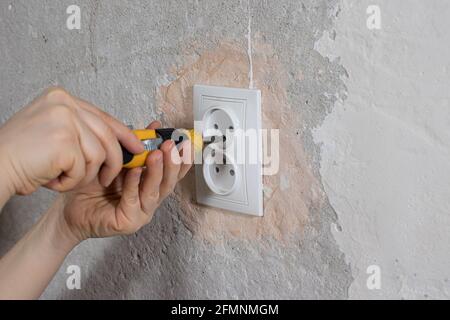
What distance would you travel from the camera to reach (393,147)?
0.55 m

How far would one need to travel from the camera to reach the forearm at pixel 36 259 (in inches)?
28.4

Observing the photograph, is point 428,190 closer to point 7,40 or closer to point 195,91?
point 195,91

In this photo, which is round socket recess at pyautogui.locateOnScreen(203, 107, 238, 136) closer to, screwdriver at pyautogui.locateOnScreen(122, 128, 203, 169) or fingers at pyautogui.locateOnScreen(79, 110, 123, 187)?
screwdriver at pyautogui.locateOnScreen(122, 128, 203, 169)

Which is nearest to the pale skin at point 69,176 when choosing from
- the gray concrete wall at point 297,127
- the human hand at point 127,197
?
the human hand at point 127,197

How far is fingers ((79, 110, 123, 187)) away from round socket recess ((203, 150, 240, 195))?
0.52ft

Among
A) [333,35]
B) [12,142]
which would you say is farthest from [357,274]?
[12,142]

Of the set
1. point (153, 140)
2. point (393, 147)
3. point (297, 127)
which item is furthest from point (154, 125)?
point (393, 147)

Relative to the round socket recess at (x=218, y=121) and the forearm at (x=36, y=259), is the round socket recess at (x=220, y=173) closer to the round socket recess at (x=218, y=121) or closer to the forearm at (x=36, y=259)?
the round socket recess at (x=218, y=121)

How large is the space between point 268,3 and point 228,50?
3.1 inches

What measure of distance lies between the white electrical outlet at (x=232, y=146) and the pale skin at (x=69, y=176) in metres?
0.06

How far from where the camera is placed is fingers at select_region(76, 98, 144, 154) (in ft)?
1.85

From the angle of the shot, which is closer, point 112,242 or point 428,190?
point 428,190

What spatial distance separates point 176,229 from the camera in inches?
30.7

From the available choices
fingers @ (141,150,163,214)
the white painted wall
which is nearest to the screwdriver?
fingers @ (141,150,163,214)
